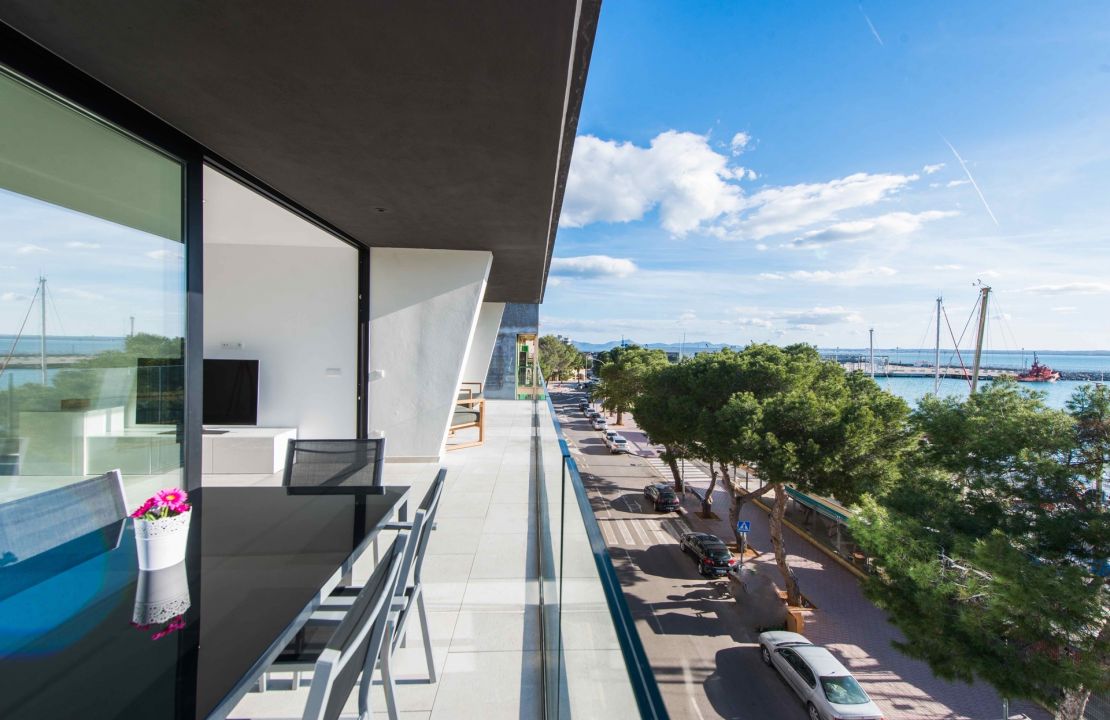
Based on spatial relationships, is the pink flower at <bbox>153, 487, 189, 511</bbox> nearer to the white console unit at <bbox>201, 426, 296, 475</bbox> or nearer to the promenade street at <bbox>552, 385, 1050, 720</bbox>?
the promenade street at <bbox>552, 385, 1050, 720</bbox>

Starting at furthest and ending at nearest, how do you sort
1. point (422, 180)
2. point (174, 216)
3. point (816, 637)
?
point (816, 637) < point (422, 180) < point (174, 216)

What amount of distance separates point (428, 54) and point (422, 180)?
167 cm

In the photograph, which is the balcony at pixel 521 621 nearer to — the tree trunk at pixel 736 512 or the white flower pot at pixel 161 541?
the white flower pot at pixel 161 541

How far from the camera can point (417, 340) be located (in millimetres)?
6164

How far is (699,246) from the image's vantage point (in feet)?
190

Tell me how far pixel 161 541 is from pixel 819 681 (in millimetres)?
8999

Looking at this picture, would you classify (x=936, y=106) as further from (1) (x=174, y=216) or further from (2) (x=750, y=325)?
(1) (x=174, y=216)

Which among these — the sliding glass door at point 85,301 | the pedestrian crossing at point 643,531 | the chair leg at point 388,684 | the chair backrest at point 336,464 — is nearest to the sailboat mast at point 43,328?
the sliding glass door at point 85,301

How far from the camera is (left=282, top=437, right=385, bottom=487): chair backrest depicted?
263 cm

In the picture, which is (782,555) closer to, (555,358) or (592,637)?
(592,637)

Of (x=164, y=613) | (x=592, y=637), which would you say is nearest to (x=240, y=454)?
(x=164, y=613)

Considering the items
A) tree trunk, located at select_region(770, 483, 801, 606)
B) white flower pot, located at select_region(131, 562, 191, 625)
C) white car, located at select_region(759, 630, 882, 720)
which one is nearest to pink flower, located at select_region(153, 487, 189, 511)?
white flower pot, located at select_region(131, 562, 191, 625)

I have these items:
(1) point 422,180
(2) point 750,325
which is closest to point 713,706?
(1) point 422,180

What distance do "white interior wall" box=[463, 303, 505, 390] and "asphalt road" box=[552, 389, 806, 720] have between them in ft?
11.6
